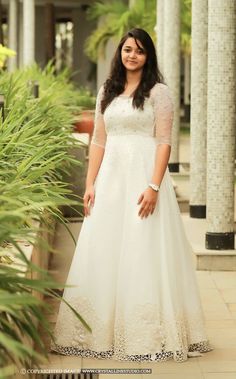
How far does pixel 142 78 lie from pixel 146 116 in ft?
0.64

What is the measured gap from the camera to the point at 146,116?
5773 mm

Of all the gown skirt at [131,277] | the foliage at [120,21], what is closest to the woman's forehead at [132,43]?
the gown skirt at [131,277]

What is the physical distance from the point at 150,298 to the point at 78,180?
19.0 ft

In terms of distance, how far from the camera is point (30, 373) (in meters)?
5.02

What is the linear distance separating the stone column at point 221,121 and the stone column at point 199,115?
66.2 inches

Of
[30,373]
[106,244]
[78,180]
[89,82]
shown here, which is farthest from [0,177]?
[89,82]

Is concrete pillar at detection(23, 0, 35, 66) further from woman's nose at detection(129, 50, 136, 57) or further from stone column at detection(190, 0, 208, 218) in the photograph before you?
woman's nose at detection(129, 50, 136, 57)

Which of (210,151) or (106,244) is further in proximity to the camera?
(210,151)

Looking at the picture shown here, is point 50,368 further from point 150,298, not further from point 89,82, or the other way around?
point 89,82

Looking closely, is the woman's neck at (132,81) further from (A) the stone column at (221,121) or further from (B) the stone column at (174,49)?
(B) the stone column at (174,49)

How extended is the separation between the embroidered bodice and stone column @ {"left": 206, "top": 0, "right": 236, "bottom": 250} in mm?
2611

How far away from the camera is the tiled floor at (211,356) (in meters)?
5.44

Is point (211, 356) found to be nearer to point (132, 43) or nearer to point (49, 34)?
point (132, 43)

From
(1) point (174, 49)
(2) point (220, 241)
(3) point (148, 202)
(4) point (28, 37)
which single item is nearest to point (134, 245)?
(3) point (148, 202)
